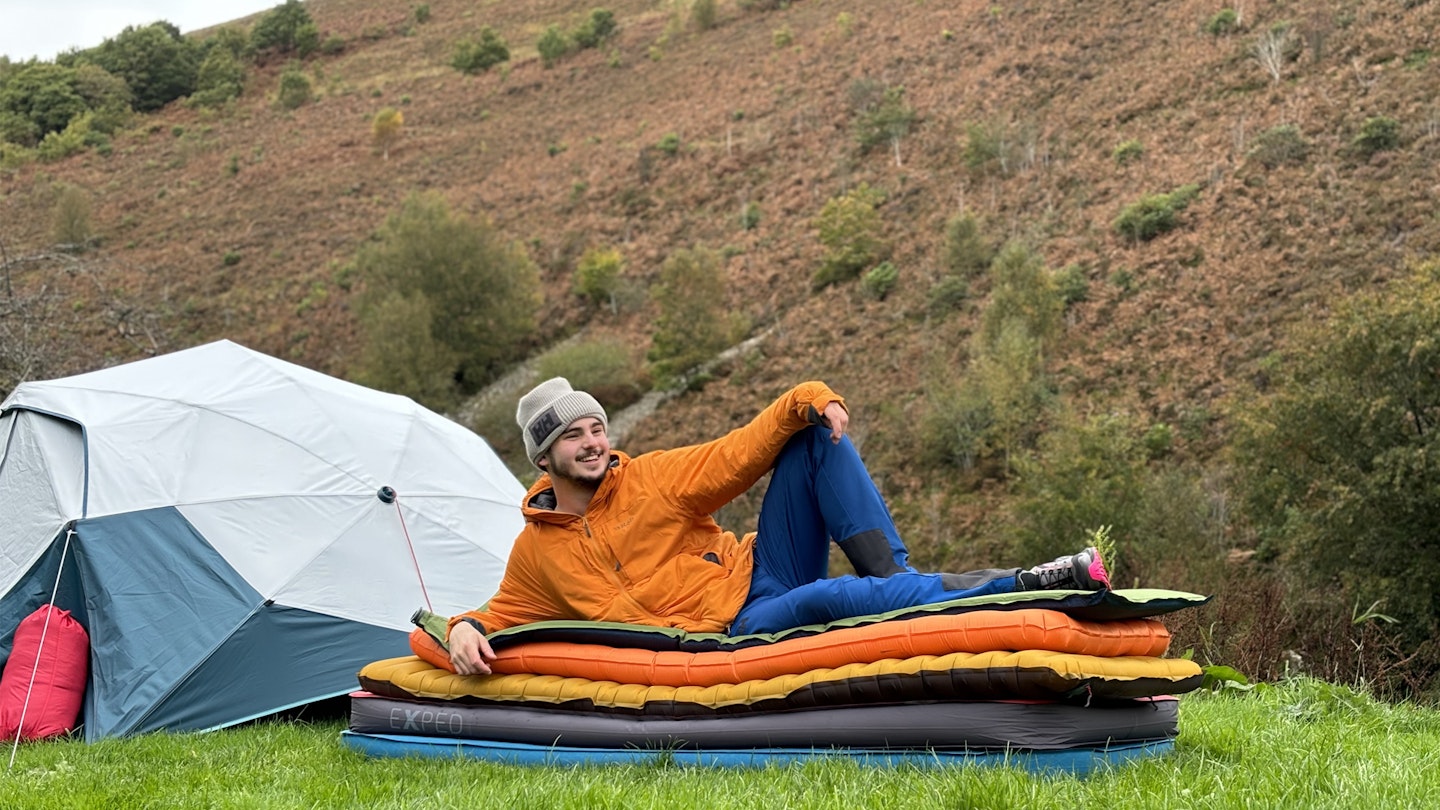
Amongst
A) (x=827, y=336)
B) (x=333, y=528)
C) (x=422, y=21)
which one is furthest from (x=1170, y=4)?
(x=422, y=21)

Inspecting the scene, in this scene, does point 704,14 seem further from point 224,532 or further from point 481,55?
point 224,532

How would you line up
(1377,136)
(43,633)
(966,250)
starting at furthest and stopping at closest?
1. (966,250)
2. (1377,136)
3. (43,633)

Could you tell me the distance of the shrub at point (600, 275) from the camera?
4766 centimetres

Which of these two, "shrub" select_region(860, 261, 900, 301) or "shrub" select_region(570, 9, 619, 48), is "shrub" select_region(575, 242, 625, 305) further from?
"shrub" select_region(570, 9, 619, 48)

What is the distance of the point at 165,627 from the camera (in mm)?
7238

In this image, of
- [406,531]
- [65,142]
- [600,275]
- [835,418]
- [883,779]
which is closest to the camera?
[883,779]

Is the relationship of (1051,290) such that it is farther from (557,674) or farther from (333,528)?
(557,674)

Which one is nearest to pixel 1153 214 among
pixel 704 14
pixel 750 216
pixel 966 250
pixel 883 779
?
pixel 966 250

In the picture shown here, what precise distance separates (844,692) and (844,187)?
145ft

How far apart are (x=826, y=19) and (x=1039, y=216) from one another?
26672 mm

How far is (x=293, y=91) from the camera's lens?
74062mm

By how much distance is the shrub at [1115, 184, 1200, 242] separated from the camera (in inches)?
1422

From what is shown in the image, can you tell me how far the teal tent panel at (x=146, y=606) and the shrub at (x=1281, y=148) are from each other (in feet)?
116

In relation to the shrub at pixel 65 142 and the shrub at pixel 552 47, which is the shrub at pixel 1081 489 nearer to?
the shrub at pixel 552 47
